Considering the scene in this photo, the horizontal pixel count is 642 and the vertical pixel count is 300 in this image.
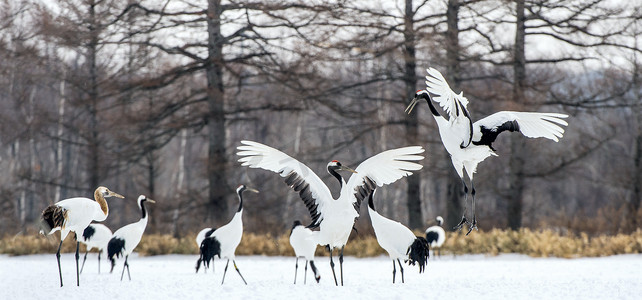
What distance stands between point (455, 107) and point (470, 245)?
7266 mm

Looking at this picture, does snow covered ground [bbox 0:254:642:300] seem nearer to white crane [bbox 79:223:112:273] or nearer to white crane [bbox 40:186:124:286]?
white crane [bbox 79:223:112:273]

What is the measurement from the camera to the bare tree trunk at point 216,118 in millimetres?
17359

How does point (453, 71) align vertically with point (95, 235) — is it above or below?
above

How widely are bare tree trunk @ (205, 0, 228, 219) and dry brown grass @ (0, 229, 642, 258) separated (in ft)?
5.67

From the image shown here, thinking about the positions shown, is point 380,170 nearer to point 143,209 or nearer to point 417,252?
point 417,252

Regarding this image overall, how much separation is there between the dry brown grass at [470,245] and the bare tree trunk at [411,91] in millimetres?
2217

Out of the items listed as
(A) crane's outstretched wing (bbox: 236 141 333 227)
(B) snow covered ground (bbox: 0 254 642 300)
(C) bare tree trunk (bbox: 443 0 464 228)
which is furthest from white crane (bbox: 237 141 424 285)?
(C) bare tree trunk (bbox: 443 0 464 228)

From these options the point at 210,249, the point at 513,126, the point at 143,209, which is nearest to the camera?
the point at 513,126

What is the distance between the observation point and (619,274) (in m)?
10.0

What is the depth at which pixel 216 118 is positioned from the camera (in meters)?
17.7

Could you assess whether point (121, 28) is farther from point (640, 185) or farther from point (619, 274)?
point (640, 185)

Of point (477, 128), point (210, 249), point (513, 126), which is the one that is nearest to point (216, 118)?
point (210, 249)

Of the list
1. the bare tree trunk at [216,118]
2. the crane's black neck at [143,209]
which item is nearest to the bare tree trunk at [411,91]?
the bare tree trunk at [216,118]

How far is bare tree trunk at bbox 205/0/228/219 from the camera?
A: 17.4 meters
